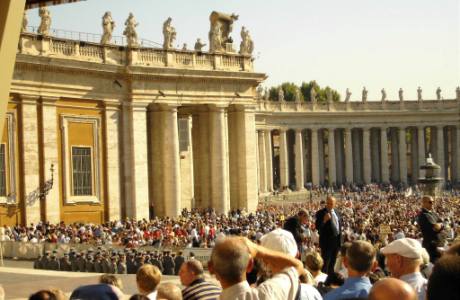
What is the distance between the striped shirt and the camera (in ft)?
24.3

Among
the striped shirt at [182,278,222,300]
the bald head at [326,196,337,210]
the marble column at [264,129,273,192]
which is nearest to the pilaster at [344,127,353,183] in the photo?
the marble column at [264,129,273,192]

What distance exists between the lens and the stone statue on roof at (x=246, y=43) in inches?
2078

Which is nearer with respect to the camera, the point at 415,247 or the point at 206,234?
the point at 415,247

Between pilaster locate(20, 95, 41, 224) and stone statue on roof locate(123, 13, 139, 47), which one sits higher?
stone statue on roof locate(123, 13, 139, 47)

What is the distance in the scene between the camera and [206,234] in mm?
37469

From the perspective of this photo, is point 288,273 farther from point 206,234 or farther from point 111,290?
point 206,234

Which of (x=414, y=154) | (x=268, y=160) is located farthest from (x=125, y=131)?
(x=414, y=154)

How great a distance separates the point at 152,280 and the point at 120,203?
3555cm

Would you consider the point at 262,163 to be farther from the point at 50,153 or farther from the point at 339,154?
the point at 50,153

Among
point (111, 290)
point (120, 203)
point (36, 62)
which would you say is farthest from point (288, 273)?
point (120, 203)

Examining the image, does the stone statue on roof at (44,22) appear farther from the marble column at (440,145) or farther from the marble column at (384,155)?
the marble column at (440,145)

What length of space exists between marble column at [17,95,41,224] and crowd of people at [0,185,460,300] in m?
1.16

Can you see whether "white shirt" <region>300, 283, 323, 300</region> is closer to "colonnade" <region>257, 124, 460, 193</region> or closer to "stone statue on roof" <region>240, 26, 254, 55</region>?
"stone statue on roof" <region>240, 26, 254, 55</region>

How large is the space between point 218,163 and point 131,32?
368 inches
